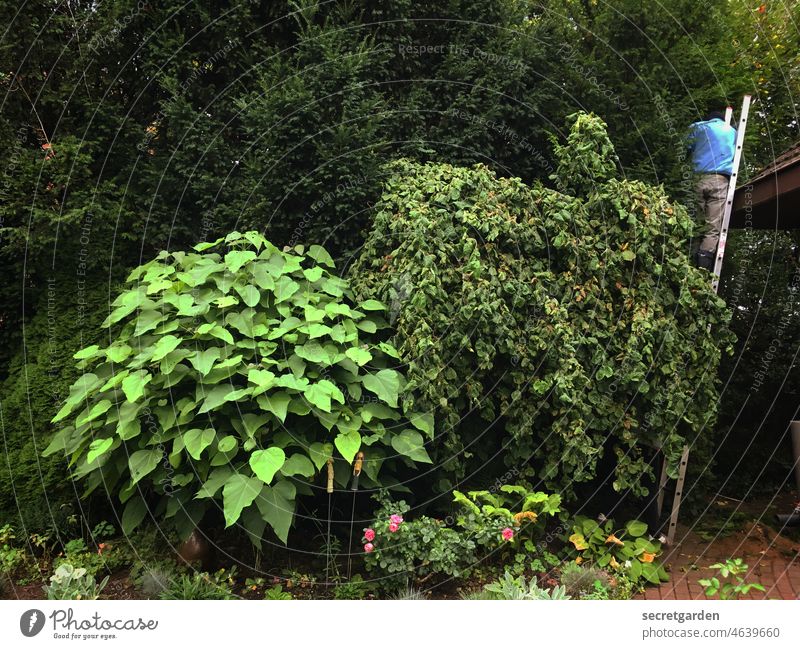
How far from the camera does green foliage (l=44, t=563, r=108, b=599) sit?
334 centimetres

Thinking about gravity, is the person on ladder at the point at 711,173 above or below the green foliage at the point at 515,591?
above

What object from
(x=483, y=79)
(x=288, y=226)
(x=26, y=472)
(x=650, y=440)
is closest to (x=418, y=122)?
(x=483, y=79)

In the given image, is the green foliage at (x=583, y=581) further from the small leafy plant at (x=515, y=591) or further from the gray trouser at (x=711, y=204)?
the gray trouser at (x=711, y=204)

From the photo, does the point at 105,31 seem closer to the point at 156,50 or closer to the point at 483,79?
the point at 156,50

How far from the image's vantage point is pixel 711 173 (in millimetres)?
4652

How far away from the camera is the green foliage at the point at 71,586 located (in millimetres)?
3344

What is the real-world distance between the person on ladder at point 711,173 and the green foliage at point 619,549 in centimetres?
202

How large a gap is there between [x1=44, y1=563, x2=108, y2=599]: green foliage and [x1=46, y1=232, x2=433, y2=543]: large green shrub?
320mm

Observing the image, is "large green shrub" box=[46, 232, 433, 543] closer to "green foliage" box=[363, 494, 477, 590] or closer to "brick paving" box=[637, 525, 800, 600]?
"green foliage" box=[363, 494, 477, 590]

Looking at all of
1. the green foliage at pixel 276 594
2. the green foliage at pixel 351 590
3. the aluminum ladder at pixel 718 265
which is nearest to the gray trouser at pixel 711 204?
the aluminum ladder at pixel 718 265

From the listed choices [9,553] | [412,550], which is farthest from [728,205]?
[9,553]

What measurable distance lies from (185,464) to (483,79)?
362 centimetres

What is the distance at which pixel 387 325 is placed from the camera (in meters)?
4.06

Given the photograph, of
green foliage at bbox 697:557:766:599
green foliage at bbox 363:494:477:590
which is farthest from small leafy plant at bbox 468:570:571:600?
green foliage at bbox 697:557:766:599
